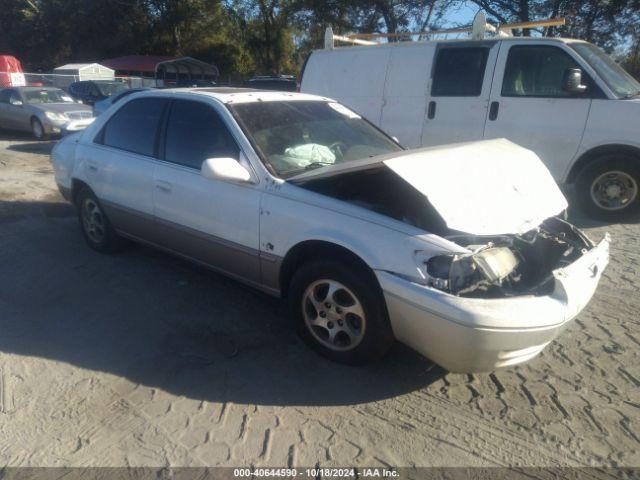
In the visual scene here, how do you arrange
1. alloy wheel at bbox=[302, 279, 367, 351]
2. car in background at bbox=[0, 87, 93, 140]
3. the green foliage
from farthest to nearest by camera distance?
the green foliage
car in background at bbox=[0, 87, 93, 140]
alloy wheel at bbox=[302, 279, 367, 351]

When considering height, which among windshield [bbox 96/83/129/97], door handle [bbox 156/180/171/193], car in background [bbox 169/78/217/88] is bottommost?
car in background [bbox 169/78/217/88]

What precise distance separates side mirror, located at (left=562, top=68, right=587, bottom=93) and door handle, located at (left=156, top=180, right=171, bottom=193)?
4642 millimetres

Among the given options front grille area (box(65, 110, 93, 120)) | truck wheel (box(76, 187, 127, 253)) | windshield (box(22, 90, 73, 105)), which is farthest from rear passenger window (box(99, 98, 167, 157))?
windshield (box(22, 90, 73, 105))

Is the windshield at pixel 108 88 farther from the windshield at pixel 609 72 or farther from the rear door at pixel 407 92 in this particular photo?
the windshield at pixel 609 72

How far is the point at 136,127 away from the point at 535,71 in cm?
479

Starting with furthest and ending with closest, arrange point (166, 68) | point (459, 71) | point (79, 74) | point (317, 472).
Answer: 1. point (166, 68)
2. point (79, 74)
3. point (459, 71)
4. point (317, 472)

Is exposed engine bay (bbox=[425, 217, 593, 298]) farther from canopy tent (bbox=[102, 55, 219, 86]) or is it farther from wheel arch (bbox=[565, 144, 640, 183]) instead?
canopy tent (bbox=[102, 55, 219, 86])

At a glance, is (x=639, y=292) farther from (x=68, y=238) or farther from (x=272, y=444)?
(x=68, y=238)

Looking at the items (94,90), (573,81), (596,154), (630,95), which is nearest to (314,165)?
(573,81)

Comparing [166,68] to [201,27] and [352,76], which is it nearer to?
[201,27]

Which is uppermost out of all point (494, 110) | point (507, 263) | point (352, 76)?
point (352, 76)

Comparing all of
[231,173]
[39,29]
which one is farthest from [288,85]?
[39,29]

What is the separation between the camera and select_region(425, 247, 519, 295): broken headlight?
2.71 meters

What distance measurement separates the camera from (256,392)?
119 inches
